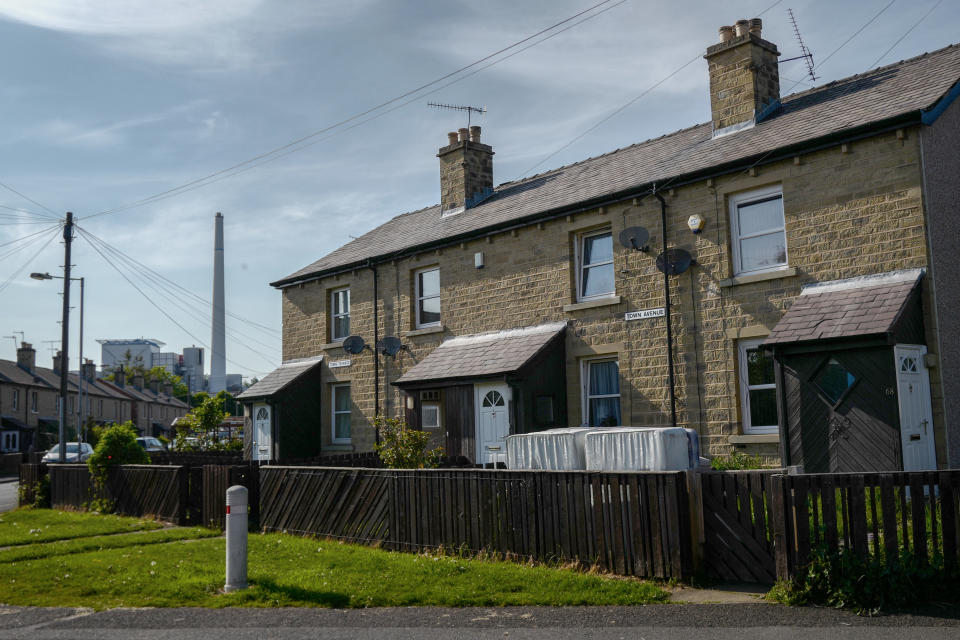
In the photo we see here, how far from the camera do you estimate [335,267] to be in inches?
898

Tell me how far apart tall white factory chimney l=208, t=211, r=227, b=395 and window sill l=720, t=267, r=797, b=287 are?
73.9 metres

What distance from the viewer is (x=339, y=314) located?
76.4ft

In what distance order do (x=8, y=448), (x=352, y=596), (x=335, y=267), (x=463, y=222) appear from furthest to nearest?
1. (x=8, y=448)
2. (x=335, y=267)
3. (x=463, y=222)
4. (x=352, y=596)

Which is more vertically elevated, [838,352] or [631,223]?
[631,223]

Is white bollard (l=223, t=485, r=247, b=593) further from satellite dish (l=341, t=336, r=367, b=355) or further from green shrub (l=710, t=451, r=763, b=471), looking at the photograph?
satellite dish (l=341, t=336, r=367, b=355)

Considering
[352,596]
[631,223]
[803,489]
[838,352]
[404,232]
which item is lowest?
[352,596]

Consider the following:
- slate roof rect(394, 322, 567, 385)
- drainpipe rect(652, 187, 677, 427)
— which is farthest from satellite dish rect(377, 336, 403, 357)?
drainpipe rect(652, 187, 677, 427)

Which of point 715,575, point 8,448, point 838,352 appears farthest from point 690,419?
point 8,448

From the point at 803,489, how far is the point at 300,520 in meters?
7.49

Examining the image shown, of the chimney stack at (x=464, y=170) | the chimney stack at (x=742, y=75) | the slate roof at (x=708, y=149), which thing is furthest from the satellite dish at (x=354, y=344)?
the chimney stack at (x=742, y=75)

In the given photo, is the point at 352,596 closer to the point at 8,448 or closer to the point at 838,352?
the point at 838,352

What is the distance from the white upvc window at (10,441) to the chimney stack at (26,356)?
360 inches

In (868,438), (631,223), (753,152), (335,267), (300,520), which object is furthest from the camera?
(335,267)

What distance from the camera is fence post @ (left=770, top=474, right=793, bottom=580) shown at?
24.5 ft
